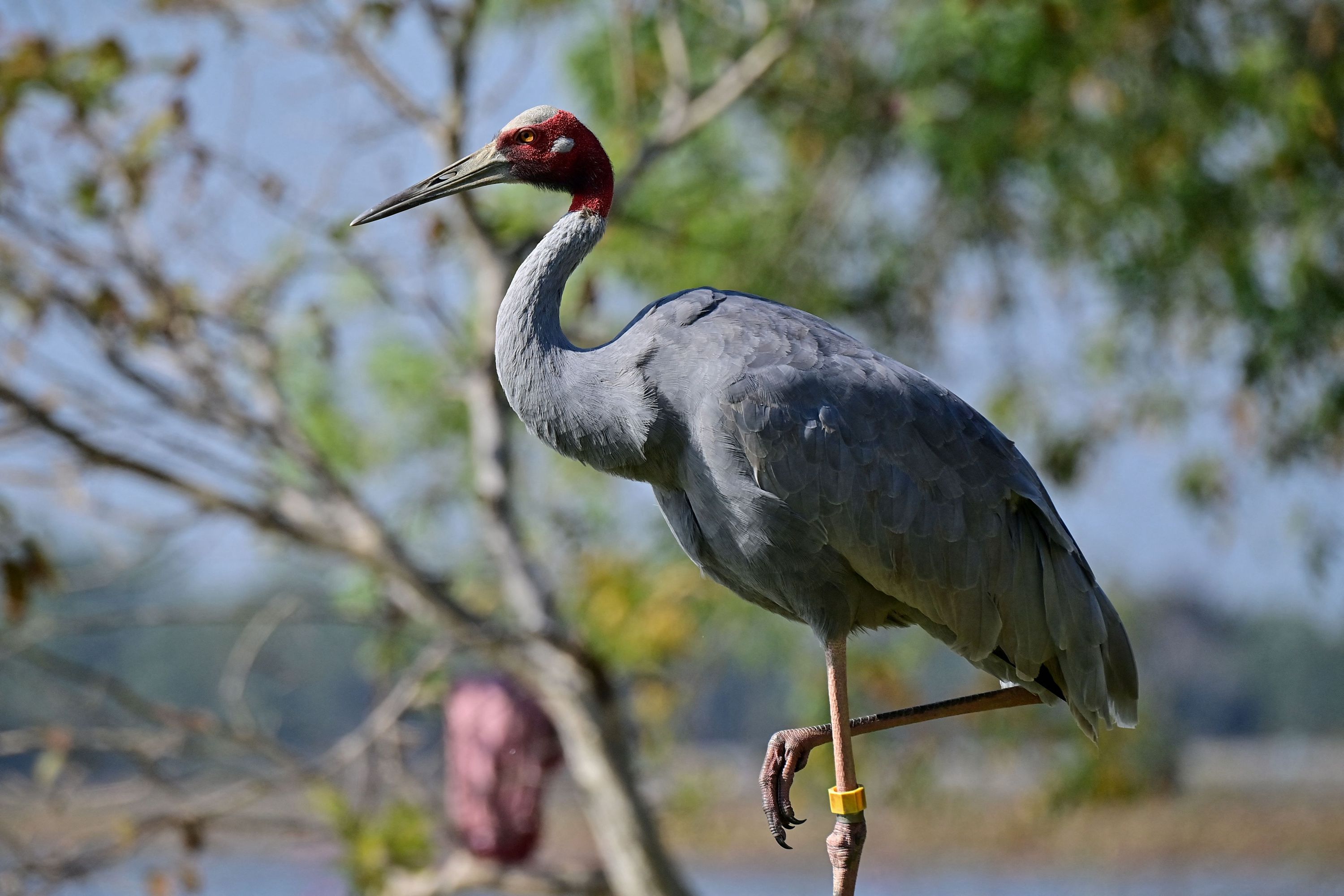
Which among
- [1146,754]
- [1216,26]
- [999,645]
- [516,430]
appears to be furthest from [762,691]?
[999,645]

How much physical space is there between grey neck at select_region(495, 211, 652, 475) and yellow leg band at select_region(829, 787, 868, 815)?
2.68ft

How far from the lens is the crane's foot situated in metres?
3.27

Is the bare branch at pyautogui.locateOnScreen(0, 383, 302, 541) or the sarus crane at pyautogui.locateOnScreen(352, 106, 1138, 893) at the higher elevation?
the bare branch at pyautogui.locateOnScreen(0, 383, 302, 541)

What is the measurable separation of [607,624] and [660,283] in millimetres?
2198

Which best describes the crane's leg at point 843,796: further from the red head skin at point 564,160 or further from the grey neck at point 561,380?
the red head skin at point 564,160

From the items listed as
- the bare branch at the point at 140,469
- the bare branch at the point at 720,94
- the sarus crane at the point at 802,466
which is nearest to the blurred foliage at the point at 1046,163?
the bare branch at the point at 720,94

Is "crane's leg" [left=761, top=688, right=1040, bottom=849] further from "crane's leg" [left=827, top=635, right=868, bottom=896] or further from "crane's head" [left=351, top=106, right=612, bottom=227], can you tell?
"crane's head" [left=351, top=106, right=612, bottom=227]

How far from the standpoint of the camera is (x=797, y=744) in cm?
333

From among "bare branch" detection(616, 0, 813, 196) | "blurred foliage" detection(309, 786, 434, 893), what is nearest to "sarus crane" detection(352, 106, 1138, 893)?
"bare branch" detection(616, 0, 813, 196)

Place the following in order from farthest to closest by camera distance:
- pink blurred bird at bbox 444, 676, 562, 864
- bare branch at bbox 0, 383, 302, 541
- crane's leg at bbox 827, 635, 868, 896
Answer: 1. pink blurred bird at bbox 444, 676, 562, 864
2. bare branch at bbox 0, 383, 302, 541
3. crane's leg at bbox 827, 635, 868, 896

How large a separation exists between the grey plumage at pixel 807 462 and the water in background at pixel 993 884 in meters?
9.12

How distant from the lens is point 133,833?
598 cm

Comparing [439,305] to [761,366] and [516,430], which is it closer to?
[516,430]

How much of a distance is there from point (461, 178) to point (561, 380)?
61 centimetres
